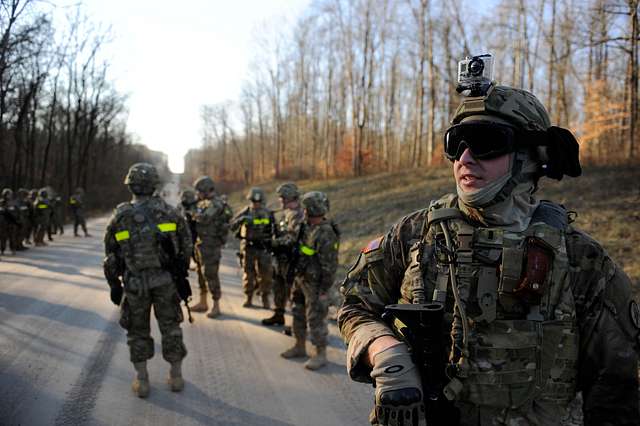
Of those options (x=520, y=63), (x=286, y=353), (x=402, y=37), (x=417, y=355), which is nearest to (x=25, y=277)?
(x=286, y=353)

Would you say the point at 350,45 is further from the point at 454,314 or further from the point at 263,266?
the point at 454,314

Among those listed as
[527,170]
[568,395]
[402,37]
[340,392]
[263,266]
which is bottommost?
[340,392]

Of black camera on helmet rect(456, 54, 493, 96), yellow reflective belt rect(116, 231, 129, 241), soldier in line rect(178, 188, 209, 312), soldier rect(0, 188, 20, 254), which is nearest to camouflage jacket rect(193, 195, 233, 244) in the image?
soldier in line rect(178, 188, 209, 312)

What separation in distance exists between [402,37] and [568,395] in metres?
26.0

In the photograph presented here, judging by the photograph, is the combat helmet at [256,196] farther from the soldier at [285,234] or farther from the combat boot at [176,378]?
the combat boot at [176,378]

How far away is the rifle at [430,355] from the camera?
1511mm

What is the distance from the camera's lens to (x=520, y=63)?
23.1 meters

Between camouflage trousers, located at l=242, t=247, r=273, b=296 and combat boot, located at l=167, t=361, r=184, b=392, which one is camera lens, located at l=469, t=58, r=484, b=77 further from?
camouflage trousers, located at l=242, t=247, r=273, b=296

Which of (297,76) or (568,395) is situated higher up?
(297,76)

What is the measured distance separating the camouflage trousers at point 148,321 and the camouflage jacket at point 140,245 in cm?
13

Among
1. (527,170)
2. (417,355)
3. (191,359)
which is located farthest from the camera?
(191,359)

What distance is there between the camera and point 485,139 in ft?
5.37

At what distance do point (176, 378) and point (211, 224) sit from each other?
11.9ft

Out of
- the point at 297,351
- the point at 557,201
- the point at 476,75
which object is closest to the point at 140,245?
the point at 297,351
